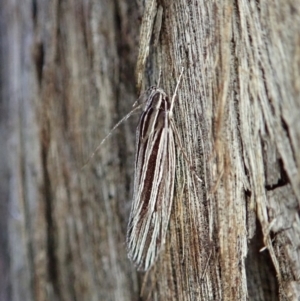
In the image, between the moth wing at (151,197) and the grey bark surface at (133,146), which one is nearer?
the grey bark surface at (133,146)

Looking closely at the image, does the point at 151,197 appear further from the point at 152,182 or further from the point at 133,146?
the point at 133,146

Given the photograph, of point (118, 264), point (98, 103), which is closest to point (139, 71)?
point (98, 103)

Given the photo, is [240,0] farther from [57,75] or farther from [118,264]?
[118,264]

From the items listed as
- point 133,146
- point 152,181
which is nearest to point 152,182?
point 152,181

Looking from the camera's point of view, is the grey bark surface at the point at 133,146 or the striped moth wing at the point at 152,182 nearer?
the grey bark surface at the point at 133,146

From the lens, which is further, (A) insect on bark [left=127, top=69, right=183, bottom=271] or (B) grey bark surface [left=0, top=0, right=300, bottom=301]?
(A) insect on bark [left=127, top=69, right=183, bottom=271]
